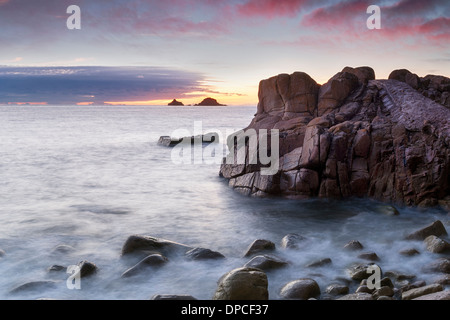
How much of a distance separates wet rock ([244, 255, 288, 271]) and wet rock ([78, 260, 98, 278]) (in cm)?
248

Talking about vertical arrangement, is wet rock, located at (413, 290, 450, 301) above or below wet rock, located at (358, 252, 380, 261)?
above

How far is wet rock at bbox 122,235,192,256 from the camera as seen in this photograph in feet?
22.1

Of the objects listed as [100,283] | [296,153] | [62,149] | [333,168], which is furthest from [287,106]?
[62,149]

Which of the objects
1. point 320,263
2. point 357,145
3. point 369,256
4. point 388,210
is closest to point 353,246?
point 369,256

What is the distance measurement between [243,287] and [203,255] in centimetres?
190

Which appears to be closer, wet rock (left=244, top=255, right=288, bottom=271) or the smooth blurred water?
the smooth blurred water

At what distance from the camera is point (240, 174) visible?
12.0 meters

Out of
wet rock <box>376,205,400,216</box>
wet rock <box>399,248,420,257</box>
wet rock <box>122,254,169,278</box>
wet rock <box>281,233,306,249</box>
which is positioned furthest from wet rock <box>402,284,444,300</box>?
wet rock <box>376,205,400,216</box>

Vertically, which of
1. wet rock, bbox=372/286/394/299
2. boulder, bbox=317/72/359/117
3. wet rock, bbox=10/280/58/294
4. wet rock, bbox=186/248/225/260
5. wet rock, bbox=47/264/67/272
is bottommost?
wet rock, bbox=10/280/58/294

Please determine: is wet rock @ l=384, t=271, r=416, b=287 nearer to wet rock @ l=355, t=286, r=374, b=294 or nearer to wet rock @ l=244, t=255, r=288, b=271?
wet rock @ l=355, t=286, r=374, b=294

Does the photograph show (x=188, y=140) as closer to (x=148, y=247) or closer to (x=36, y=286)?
(x=148, y=247)

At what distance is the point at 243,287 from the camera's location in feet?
15.5
